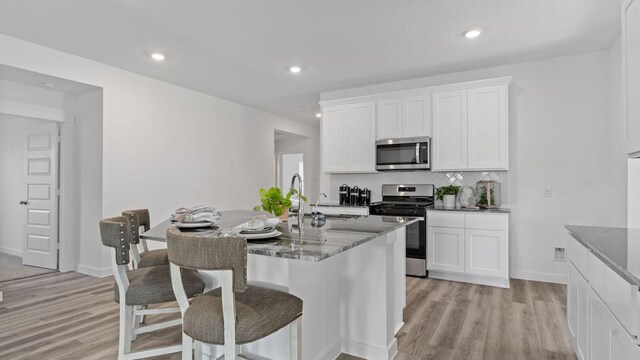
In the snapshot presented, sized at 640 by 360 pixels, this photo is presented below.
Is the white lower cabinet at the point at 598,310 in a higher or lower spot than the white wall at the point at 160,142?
lower

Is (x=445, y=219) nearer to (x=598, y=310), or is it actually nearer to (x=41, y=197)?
(x=598, y=310)

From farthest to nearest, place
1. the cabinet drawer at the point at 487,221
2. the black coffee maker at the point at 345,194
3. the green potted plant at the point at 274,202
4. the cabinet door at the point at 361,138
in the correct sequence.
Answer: the black coffee maker at the point at 345,194, the cabinet door at the point at 361,138, the cabinet drawer at the point at 487,221, the green potted plant at the point at 274,202

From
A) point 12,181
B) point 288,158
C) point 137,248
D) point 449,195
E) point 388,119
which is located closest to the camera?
point 137,248

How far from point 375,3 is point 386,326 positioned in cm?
240

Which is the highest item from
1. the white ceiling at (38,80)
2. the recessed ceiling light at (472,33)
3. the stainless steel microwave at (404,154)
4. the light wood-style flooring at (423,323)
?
the recessed ceiling light at (472,33)

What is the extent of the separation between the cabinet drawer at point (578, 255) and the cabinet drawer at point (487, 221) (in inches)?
61.0

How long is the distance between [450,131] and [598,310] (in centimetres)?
295

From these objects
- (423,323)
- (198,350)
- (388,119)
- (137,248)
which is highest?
(388,119)

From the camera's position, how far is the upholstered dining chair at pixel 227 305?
1263 mm

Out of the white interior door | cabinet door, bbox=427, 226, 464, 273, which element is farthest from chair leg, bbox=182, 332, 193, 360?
the white interior door

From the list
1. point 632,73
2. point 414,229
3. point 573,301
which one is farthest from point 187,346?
point 414,229

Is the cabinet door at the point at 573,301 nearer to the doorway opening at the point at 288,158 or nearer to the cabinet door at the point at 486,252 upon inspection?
the cabinet door at the point at 486,252

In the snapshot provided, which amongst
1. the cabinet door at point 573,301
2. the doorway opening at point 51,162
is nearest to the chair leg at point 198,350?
the cabinet door at point 573,301

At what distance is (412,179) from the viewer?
468 centimetres
